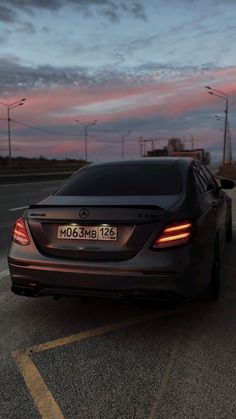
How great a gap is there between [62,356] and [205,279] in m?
1.53

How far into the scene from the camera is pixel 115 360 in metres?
4.01

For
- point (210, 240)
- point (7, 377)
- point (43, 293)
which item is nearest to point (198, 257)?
point (210, 240)

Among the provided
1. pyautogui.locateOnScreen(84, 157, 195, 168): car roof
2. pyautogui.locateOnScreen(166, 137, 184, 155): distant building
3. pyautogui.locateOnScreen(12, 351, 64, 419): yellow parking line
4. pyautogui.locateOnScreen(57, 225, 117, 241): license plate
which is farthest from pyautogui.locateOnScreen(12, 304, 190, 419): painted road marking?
pyautogui.locateOnScreen(166, 137, 184, 155): distant building

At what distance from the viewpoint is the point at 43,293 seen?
466cm

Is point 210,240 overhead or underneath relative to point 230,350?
overhead

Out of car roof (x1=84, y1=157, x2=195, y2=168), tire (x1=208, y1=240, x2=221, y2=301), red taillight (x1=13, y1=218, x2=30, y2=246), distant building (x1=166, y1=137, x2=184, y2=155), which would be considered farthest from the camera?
distant building (x1=166, y1=137, x2=184, y2=155)

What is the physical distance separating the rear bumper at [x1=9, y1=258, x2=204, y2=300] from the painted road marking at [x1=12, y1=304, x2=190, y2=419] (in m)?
0.41

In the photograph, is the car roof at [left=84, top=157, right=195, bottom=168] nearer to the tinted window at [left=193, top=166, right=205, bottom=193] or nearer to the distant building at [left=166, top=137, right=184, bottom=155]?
the tinted window at [left=193, top=166, right=205, bottom=193]

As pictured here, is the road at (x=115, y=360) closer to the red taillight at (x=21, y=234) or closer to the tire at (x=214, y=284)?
the tire at (x=214, y=284)

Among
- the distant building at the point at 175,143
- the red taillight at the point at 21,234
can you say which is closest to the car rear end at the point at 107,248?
the red taillight at the point at 21,234

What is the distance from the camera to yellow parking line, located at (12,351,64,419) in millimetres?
3236

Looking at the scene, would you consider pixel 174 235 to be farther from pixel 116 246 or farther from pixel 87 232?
pixel 87 232

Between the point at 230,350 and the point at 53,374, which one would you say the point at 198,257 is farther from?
the point at 53,374

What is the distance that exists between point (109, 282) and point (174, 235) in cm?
67
